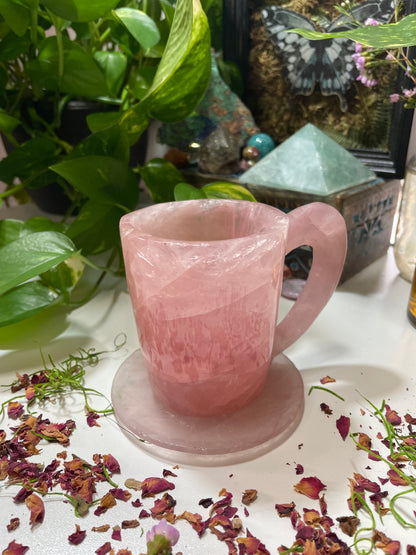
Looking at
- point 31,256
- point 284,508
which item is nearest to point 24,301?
point 31,256

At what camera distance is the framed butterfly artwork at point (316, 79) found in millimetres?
575

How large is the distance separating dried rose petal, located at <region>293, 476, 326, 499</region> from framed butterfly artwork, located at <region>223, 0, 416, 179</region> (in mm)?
424

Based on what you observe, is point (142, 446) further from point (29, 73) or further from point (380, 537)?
point (29, 73)

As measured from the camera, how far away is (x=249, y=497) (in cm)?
28

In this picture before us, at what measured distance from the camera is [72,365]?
1.44 feet

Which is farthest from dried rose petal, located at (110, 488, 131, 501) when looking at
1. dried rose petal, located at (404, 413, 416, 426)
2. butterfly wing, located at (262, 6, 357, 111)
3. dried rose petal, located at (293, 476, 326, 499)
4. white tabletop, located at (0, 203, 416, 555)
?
butterfly wing, located at (262, 6, 357, 111)

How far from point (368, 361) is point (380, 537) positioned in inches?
7.4

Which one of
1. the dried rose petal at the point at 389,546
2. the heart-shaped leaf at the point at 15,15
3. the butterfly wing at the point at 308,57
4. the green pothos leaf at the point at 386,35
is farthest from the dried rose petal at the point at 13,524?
the butterfly wing at the point at 308,57

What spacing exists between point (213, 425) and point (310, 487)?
0.08 meters

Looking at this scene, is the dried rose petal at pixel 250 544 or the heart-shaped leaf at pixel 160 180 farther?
the heart-shaped leaf at pixel 160 180

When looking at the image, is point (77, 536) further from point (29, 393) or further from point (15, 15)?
point (15, 15)

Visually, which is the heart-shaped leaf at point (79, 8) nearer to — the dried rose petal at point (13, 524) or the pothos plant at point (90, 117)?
the pothos plant at point (90, 117)

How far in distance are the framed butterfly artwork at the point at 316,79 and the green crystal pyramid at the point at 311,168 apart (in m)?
0.06

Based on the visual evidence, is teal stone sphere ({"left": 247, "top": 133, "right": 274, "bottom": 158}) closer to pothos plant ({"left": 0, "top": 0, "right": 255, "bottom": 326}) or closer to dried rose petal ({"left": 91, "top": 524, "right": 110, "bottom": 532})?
Result: pothos plant ({"left": 0, "top": 0, "right": 255, "bottom": 326})
